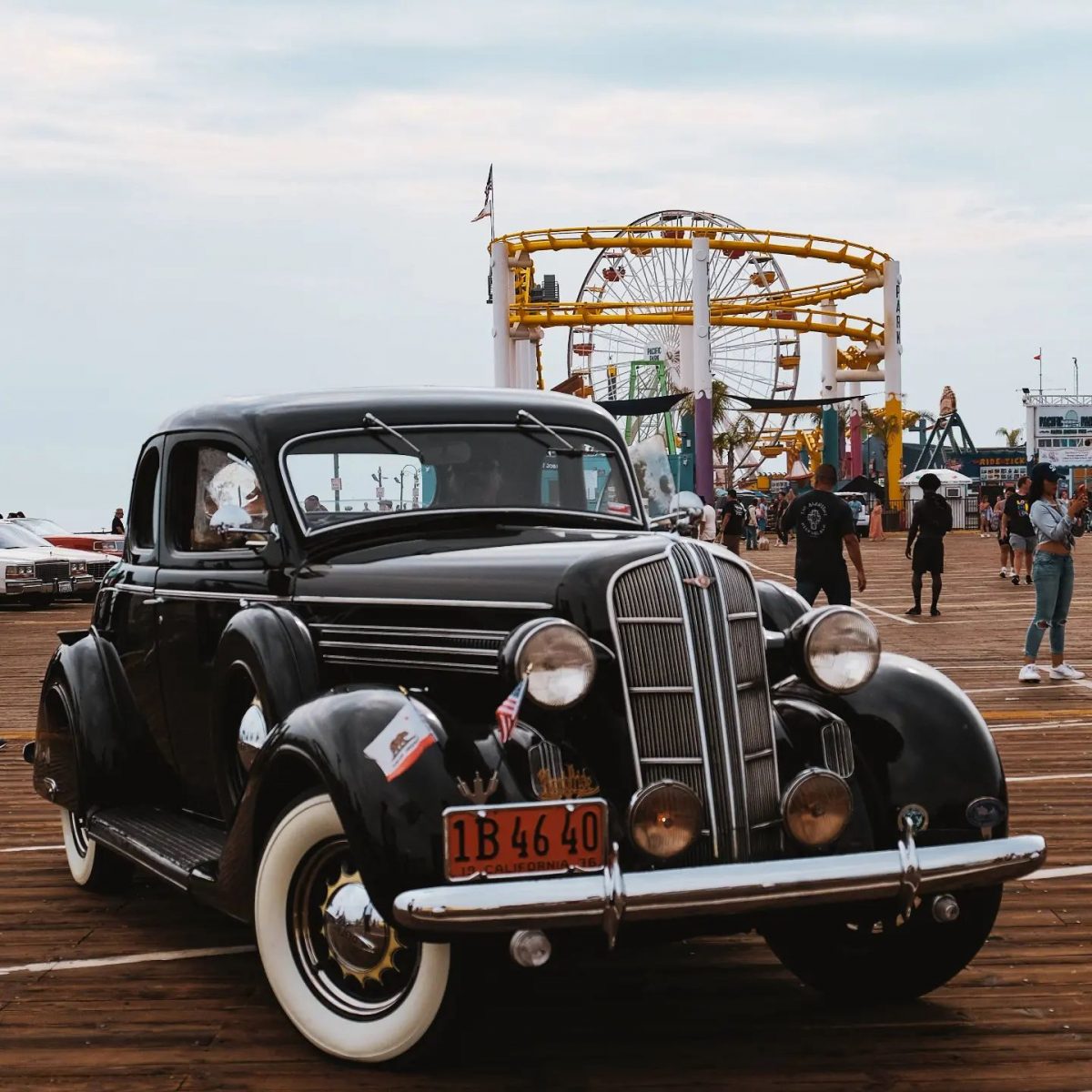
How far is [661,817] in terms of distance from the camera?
13.6 ft

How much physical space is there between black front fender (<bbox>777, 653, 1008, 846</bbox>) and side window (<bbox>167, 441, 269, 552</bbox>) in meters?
1.97

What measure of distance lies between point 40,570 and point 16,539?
5.63ft

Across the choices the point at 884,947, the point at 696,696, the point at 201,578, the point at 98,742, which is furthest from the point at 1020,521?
the point at 696,696

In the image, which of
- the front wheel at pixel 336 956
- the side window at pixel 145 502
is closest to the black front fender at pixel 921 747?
the front wheel at pixel 336 956

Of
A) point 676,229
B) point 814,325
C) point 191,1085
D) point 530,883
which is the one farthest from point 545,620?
point 814,325

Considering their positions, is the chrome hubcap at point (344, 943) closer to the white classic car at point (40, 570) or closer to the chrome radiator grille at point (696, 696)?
the chrome radiator grille at point (696, 696)

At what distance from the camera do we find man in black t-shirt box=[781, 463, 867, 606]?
558 inches

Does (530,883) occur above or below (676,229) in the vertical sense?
below

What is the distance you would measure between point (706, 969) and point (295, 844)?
1.56 metres

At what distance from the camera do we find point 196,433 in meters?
6.16

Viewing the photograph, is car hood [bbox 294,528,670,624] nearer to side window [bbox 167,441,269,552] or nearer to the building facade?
side window [bbox 167,441,269,552]

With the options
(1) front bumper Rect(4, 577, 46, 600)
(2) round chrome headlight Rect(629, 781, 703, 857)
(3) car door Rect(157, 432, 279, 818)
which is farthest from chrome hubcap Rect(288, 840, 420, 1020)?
(1) front bumper Rect(4, 577, 46, 600)

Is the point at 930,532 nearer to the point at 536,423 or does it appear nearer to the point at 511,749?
the point at 536,423

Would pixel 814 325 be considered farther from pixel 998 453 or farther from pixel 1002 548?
pixel 998 453
